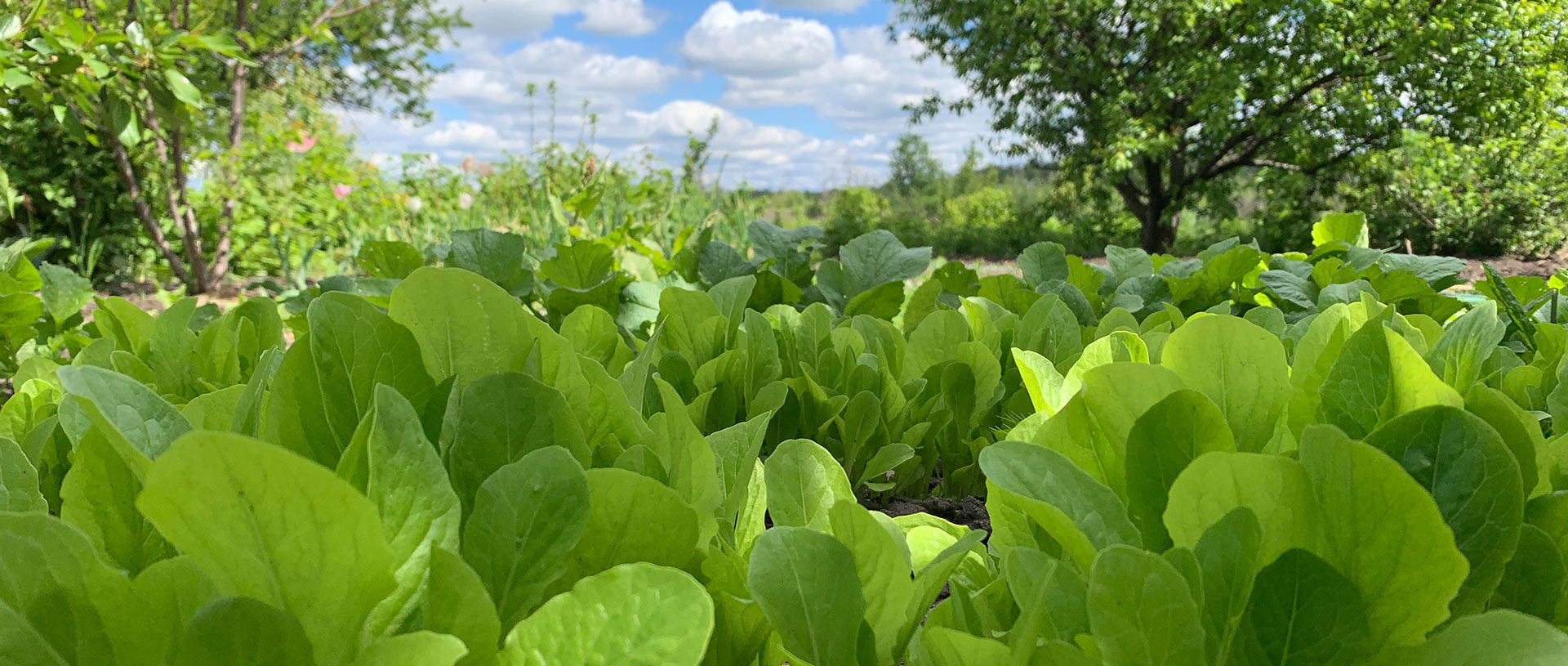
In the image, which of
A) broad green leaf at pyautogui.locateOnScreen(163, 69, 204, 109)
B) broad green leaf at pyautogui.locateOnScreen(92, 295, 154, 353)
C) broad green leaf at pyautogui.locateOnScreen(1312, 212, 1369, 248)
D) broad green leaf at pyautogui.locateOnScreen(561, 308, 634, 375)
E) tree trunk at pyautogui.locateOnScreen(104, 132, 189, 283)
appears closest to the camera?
broad green leaf at pyautogui.locateOnScreen(561, 308, 634, 375)

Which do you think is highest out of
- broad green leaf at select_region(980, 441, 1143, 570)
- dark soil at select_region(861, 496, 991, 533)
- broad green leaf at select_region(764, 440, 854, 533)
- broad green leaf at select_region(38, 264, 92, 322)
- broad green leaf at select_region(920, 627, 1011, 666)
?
broad green leaf at select_region(980, 441, 1143, 570)

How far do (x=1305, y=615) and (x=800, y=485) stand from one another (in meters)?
0.33

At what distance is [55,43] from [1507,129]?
56.2ft

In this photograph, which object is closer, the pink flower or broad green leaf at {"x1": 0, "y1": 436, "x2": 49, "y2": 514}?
broad green leaf at {"x1": 0, "y1": 436, "x2": 49, "y2": 514}

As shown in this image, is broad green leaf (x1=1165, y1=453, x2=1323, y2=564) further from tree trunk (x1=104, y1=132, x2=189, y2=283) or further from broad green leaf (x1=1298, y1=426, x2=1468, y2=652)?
tree trunk (x1=104, y1=132, x2=189, y2=283)

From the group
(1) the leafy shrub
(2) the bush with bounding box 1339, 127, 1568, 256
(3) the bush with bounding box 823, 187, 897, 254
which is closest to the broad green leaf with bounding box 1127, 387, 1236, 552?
(2) the bush with bounding box 1339, 127, 1568, 256

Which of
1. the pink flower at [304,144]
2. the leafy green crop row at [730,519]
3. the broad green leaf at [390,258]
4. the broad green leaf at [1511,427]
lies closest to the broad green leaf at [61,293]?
the broad green leaf at [390,258]

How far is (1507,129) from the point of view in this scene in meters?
13.1

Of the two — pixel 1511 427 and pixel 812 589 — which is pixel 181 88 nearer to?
pixel 812 589

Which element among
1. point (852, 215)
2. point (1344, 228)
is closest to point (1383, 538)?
point (1344, 228)

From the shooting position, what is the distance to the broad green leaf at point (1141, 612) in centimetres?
45

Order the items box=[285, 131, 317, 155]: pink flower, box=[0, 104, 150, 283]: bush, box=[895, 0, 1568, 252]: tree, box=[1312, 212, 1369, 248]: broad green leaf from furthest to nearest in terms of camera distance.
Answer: box=[895, 0, 1568, 252]: tree, box=[285, 131, 317, 155]: pink flower, box=[0, 104, 150, 283]: bush, box=[1312, 212, 1369, 248]: broad green leaf

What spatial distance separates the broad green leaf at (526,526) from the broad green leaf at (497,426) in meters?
0.06

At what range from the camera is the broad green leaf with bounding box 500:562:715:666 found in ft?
1.34
